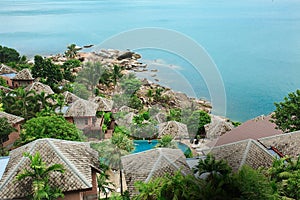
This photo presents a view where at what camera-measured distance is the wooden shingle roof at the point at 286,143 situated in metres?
6.57

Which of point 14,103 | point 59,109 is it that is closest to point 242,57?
point 59,109

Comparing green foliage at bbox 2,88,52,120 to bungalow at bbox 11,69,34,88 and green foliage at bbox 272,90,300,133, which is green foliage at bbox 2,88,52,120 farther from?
green foliage at bbox 272,90,300,133

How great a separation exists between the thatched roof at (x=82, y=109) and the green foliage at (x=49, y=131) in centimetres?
177

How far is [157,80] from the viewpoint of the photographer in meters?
5.87

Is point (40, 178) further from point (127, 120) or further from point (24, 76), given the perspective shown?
point (24, 76)

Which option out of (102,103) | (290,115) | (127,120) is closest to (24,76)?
(102,103)

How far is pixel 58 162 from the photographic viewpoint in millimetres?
5199

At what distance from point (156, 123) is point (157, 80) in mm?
1156

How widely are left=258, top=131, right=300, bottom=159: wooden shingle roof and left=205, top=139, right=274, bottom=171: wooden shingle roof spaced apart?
0.65 m

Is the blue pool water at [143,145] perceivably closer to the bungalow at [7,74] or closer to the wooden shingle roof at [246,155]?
the wooden shingle roof at [246,155]

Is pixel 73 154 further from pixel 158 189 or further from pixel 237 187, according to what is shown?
pixel 237 187

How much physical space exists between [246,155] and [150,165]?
184 cm

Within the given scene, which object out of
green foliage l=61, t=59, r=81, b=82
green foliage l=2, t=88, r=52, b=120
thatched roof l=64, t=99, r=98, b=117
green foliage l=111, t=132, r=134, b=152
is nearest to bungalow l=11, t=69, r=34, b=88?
green foliage l=61, t=59, r=81, b=82

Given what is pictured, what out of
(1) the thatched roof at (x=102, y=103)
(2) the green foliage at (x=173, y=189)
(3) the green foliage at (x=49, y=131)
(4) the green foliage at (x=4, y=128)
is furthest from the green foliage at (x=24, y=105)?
(2) the green foliage at (x=173, y=189)
